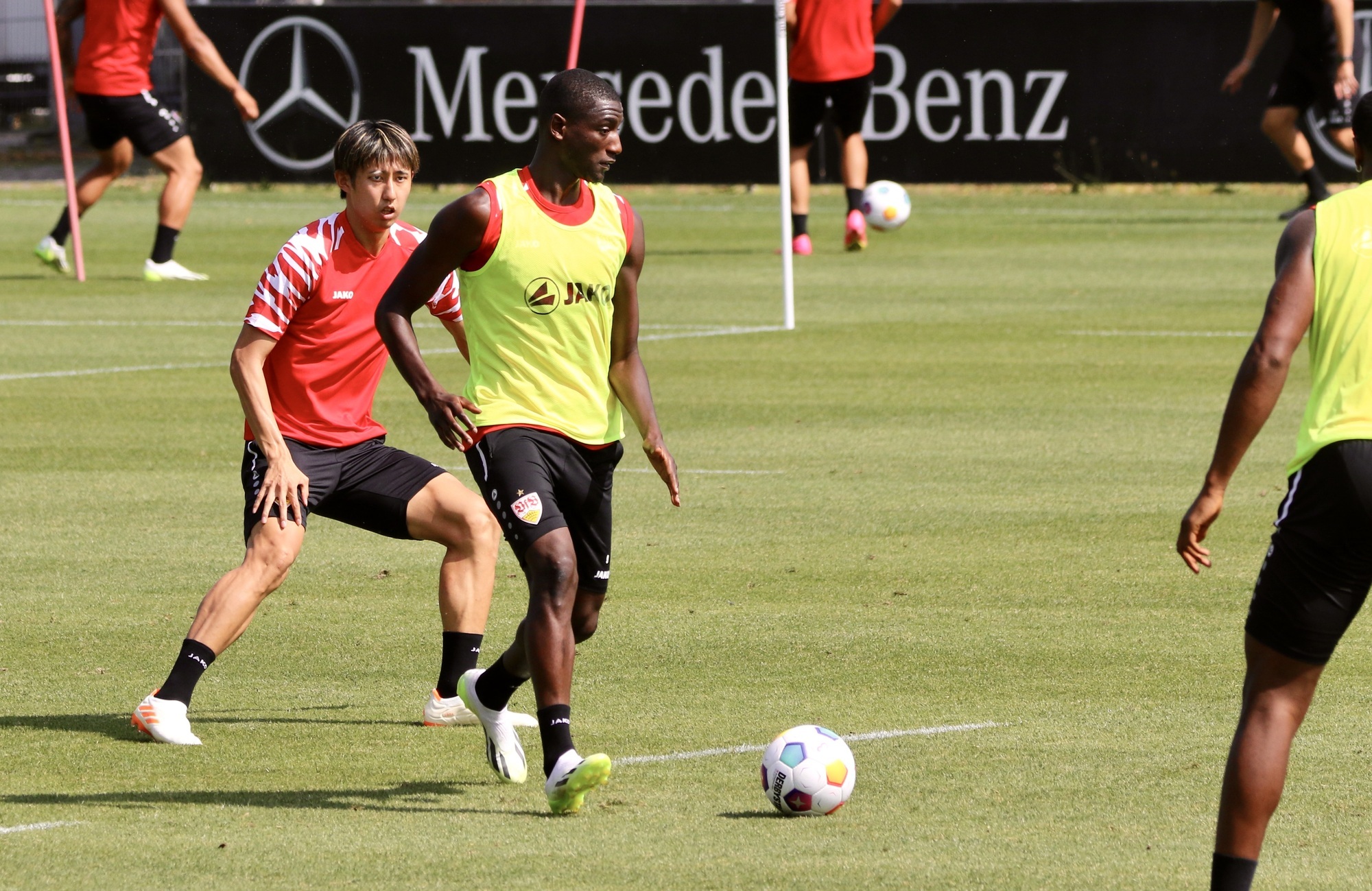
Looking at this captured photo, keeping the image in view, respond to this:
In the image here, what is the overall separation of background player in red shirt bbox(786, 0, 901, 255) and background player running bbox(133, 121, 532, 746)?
46.7ft

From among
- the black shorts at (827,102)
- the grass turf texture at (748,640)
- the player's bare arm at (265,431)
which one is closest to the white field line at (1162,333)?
the grass turf texture at (748,640)

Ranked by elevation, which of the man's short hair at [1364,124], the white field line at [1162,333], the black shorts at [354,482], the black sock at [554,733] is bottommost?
the white field line at [1162,333]

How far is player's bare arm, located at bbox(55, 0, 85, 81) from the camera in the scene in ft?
64.0

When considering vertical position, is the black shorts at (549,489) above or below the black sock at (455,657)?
above

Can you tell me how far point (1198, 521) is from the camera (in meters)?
5.14

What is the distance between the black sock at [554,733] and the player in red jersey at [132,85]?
1393 cm

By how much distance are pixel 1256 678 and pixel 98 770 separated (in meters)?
3.20

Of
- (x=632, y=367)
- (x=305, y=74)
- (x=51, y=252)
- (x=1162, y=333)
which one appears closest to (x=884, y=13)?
(x=1162, y=333)

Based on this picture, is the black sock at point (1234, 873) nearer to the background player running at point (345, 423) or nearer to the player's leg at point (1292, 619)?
the player's leg at point (1292, 619)

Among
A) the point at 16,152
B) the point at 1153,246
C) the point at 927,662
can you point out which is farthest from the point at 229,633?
the point at 16,152

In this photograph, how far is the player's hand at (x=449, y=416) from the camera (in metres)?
6.32

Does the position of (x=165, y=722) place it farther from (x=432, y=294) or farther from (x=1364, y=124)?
(x=1364, y=124)

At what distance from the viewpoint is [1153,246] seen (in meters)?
23.2

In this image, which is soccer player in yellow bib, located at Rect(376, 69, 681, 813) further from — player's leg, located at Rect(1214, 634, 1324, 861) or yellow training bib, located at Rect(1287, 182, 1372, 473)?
yellow training bib, located at Rect(1287, 182, 1372, 473)
